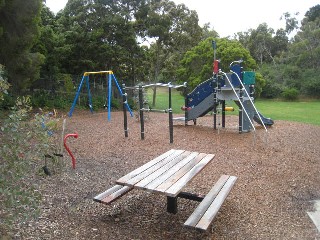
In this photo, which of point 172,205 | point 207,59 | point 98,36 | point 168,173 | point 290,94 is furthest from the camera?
point 290,94

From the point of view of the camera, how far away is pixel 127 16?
17.9 m

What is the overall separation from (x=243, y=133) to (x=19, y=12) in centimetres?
770

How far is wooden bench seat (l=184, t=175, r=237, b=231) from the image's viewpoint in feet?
9.94

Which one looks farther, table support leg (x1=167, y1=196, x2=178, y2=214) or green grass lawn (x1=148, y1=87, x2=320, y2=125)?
green grass lawn (x1=148, y1=87, x2=320, y2=125)

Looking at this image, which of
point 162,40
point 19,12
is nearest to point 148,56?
point 162,40

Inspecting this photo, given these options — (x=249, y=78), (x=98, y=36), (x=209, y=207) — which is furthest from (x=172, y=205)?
(x=98, y=36)

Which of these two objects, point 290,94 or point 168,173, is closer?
point 168,173

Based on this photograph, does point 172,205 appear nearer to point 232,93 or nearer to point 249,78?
point 232,93

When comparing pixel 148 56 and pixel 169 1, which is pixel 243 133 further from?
pixel 169 1

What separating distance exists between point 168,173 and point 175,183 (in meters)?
0.35

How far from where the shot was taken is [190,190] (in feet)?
15.6

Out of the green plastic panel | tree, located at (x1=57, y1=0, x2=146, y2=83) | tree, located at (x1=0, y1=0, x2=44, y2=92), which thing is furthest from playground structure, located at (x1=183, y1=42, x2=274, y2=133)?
tree, located at (x1=57, y1=0, x2=146, y2=83)

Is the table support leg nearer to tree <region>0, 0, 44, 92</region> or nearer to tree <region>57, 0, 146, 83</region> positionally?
tree <region>0, 0, 44, 92</region>

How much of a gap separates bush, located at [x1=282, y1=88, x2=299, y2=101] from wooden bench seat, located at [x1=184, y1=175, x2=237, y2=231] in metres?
24.7
